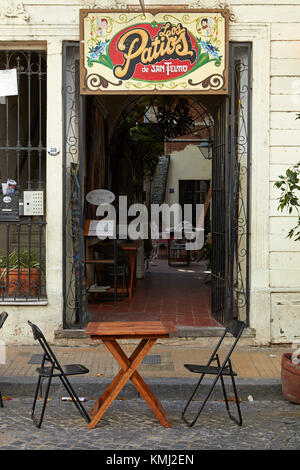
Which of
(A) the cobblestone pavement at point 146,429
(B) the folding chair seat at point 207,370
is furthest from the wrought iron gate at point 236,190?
(B) the folding chair seat at point 207,370

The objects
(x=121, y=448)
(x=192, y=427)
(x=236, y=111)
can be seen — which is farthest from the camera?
(x=236, y=111)

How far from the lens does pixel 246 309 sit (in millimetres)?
8203

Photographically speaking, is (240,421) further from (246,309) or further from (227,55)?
(227,55)

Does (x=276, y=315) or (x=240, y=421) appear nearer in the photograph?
(x=240, y=421)

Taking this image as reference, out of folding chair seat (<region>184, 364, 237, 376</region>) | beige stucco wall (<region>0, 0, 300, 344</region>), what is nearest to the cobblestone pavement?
folding chair seat (<region>184, 364, 237, 376</region>)

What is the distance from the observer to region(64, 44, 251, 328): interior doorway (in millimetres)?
8195

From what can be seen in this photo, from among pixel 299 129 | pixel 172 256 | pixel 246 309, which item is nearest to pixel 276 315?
pixel 246 309

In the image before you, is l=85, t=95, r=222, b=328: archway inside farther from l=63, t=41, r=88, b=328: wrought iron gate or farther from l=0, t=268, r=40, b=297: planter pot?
l=0, t=268, r=40, b=297: planter pot

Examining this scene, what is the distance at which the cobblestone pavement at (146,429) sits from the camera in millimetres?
5043

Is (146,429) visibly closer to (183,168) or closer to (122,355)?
(122,355)

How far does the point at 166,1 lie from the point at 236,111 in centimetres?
169

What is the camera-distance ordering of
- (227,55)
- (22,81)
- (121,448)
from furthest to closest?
(22,81)
(227,55)
(121,448)

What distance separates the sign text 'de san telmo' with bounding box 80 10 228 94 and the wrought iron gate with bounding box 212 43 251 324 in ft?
1.04

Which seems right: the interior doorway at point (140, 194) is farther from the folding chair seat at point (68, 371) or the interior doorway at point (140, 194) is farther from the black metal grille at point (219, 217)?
the folding chair seat at point (68, 371)
